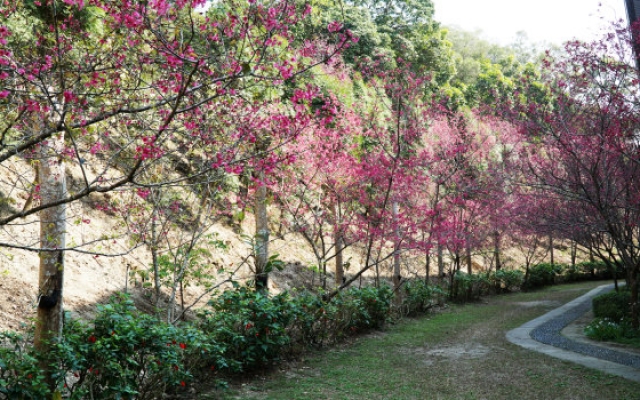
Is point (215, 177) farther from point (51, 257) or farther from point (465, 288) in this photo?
point (465, 288)

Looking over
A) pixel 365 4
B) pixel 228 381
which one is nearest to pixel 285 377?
pixel 228 381

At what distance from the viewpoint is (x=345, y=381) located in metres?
5.65

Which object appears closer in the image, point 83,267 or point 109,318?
point 109,318

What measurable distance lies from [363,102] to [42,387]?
11065mm

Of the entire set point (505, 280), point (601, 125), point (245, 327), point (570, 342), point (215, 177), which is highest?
point (601, 125)

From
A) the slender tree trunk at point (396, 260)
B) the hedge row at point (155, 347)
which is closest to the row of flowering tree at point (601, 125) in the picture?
the slender tree trunk at point (396, 260)

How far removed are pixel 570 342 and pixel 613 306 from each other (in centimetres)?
246

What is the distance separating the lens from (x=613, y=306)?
30.9 ft

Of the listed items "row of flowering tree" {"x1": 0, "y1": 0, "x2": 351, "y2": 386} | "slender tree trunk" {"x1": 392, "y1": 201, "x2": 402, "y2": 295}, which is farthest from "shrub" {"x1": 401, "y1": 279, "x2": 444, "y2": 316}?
"row of flowering tree" {"x1": 0, "y1": 0, "x2": 351, "y2": 386}

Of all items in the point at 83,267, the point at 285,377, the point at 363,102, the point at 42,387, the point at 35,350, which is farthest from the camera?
the point at 363,102

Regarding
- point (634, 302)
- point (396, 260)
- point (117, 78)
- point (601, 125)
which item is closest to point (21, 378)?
point (117, 78)

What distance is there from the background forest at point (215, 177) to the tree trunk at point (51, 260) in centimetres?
2

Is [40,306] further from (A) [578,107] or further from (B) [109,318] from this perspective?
(A) [578,107]

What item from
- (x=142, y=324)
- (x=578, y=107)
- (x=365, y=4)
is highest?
(x=365, y=4)
